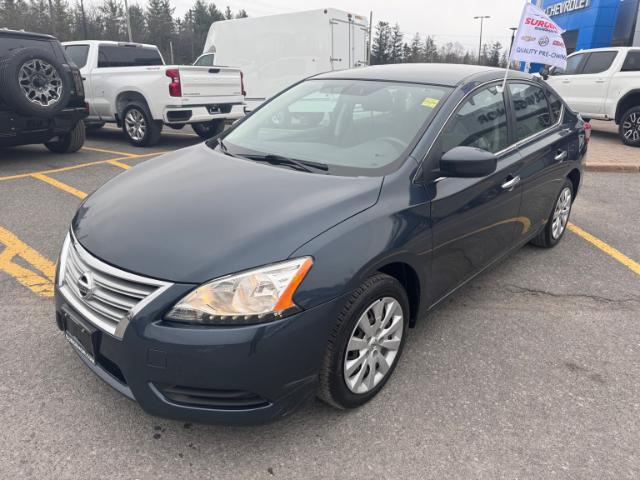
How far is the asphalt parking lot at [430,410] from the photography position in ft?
6.99

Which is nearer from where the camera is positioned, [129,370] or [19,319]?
[129,370]

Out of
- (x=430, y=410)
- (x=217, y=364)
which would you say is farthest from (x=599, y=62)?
(x=217, y=364)

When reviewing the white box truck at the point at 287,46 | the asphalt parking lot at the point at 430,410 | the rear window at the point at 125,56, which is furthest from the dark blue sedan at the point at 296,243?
the white box truck at the point at 287,46

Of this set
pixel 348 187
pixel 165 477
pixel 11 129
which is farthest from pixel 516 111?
pixel 11 129

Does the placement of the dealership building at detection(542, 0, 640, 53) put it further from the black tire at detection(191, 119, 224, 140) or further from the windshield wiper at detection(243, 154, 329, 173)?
the windshield wiper at detection(243, 154, 329, 173)

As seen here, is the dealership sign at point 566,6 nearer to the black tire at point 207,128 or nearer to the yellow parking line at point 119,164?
the black tire at point 207,128

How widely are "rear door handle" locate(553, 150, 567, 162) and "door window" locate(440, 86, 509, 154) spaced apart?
0.87 m

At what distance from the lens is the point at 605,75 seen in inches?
418

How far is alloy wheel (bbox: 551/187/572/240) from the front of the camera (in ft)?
14.7

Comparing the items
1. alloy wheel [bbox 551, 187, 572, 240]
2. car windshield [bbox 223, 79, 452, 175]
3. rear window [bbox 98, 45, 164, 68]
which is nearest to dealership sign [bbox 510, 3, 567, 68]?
alloy wheel [bbox 551, 187, 572, 240]

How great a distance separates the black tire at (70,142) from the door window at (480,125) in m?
6.96

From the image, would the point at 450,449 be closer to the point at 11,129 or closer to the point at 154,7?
A: the point at 11,129

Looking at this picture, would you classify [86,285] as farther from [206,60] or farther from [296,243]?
[206,60]

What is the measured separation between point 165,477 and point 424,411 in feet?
4.06
